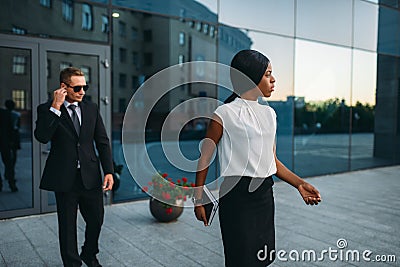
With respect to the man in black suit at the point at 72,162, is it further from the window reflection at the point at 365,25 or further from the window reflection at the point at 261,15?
the window reflection at the point at 365,25

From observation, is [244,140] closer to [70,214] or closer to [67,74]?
[67,74]

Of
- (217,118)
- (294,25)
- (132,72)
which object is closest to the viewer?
(217,118)

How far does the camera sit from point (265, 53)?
338 inches

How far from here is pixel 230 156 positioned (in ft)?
6.84

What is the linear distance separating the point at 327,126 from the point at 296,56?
287 centimetres

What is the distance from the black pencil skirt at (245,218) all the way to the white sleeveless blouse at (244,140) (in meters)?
0.07

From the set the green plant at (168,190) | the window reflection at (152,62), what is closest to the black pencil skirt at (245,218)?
the green plant at (168,190)

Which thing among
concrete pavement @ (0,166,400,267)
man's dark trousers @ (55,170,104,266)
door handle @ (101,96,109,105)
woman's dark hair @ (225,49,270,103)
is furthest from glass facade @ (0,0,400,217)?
woman's dark hair @ (225,49,270,103)

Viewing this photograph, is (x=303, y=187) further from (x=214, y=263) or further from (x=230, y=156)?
(x=214, y=263)

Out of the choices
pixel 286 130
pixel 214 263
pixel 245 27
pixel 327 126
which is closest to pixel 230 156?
pixel 214 263

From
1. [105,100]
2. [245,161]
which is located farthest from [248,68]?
[105,100]

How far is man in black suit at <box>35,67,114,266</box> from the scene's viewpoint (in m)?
3.04

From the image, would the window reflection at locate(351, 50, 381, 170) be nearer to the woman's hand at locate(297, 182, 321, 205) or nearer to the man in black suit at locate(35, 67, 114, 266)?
the man in black suit at locate(35, 67, 114, 266)

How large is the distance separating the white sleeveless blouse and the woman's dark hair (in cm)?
10
